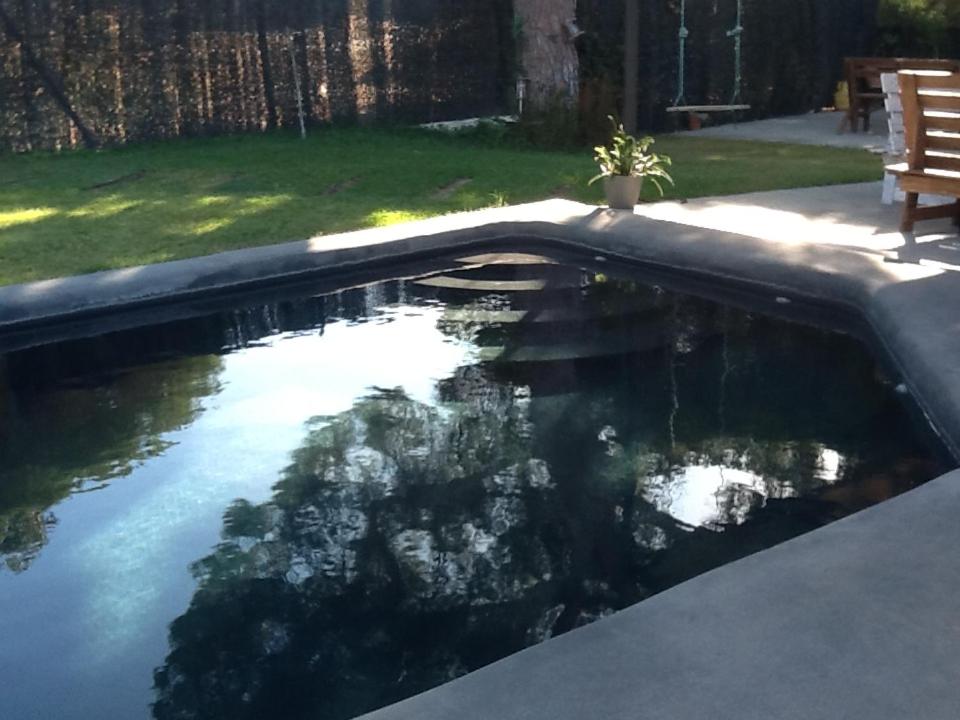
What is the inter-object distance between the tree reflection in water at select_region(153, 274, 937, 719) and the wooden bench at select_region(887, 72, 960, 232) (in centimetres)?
156

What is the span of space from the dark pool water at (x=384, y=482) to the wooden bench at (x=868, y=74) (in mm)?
6204

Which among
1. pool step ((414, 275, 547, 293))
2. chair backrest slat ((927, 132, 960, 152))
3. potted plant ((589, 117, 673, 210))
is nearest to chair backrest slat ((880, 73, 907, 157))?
chair backrest slat ((927, 132, 960, 152))

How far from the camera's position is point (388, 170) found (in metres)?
9.07

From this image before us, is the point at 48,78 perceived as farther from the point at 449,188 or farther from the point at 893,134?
the point at 893,134

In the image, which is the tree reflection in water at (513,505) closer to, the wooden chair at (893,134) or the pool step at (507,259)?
the pool step at (507,259)

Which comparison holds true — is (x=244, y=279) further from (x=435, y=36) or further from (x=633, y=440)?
(x=435, y=36)

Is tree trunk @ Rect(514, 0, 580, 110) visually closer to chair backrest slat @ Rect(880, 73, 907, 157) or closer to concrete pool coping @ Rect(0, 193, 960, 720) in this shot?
chair backrest slat @ Rect(880, 73, 907, 157)

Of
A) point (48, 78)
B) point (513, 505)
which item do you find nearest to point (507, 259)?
point (513, 505)

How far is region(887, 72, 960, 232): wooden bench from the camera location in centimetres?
593

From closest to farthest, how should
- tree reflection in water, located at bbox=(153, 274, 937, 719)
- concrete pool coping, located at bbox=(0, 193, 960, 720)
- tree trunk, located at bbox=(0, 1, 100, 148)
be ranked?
concrete pool coping, located at bbox=(0, 193, 960, 720) < tree reflection in water, located at bbox=(153, 274, 937, 719) < tree trunk, located at bbox=(0, 1, 100, 148)

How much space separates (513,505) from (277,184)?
5734mm

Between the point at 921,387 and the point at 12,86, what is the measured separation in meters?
9.05

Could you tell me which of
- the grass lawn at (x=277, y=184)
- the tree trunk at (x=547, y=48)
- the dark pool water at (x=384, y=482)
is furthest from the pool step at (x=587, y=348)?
the tree trunk at (x=547, y=48)

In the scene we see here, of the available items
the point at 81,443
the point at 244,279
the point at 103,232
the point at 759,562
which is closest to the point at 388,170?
the point at 103,232
